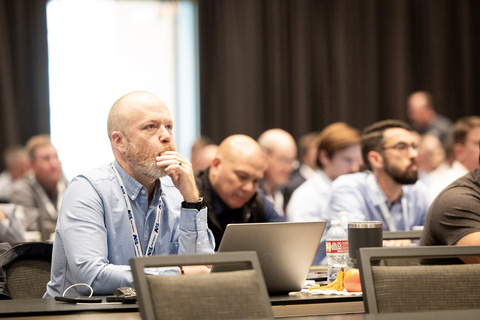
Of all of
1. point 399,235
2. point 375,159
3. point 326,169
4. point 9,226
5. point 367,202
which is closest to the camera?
point 399,235

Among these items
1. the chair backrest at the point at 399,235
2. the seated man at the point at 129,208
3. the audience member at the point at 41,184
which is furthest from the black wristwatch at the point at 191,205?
the audience member at the point at 41,184

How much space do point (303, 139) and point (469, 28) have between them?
9.44 feet

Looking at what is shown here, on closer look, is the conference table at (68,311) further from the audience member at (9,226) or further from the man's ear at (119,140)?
the audience member at (9,226)

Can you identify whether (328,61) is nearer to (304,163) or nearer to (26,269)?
(304,163)

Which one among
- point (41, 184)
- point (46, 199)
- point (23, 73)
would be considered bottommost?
point (46, 199)

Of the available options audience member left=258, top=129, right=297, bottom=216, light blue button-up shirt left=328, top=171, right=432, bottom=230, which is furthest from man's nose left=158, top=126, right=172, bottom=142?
audience member left=258, top=129, right=297, bottom=216

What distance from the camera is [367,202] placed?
3.71m

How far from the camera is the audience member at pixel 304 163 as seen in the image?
622cm

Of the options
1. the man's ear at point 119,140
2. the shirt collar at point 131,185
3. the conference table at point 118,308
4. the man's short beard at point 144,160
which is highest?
the man's ear at point 119,140

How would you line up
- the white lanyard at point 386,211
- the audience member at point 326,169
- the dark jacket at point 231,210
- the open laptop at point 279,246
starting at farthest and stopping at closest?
the audience member at point 326,169 < the white lanyard at point 386,211 < the dark jacket at point 231,210 < the open laptop at point 279,246

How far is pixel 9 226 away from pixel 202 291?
3091 millimetres

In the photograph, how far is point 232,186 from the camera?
328 centimetres

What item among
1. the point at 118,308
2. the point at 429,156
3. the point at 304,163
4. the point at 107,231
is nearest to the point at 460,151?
the point at 429,156

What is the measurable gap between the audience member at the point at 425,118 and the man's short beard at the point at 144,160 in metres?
5.76
